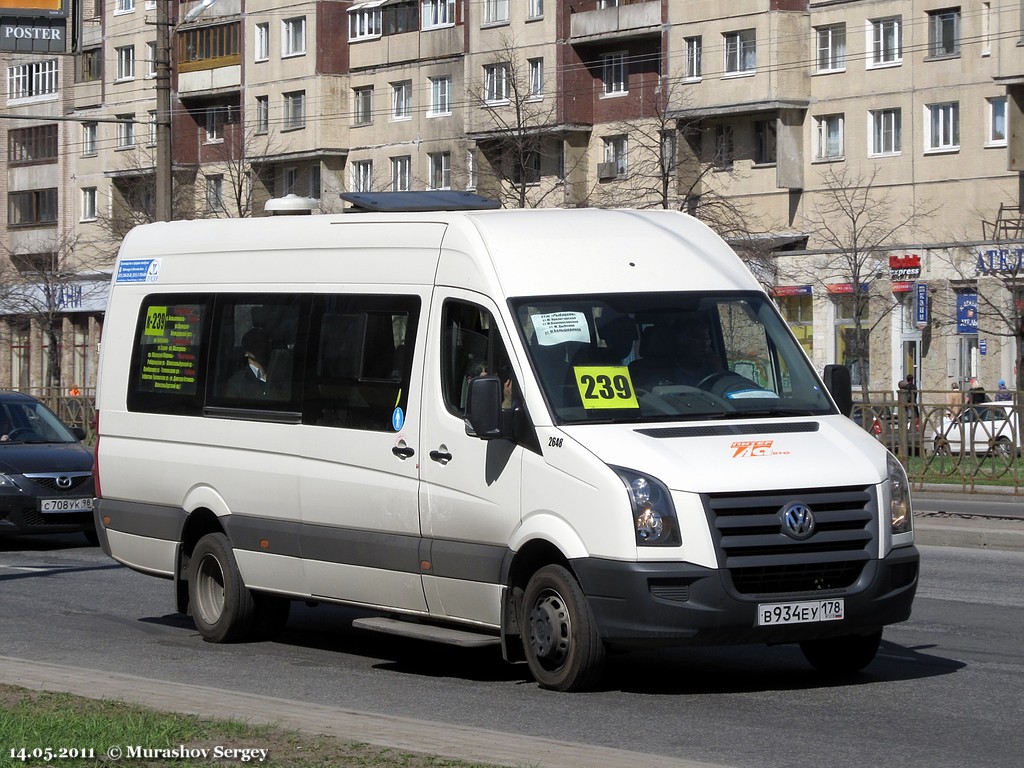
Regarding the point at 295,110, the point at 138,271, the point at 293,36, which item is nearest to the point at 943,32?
the point at 295,110

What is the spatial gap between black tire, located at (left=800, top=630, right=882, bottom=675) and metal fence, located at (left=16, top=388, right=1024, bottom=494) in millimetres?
15980

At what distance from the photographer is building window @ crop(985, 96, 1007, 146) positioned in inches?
1966

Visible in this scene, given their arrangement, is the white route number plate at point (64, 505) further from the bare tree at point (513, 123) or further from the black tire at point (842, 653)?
the bare tree at point (513, 123)

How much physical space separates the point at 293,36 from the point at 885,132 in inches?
A: 1076

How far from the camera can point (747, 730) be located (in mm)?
8367

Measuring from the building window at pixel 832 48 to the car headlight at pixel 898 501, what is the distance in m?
45.9

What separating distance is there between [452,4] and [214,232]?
A: 54670 millimetres

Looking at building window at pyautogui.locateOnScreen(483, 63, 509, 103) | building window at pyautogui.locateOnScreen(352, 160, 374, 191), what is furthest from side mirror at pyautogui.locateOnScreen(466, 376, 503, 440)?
building window at pyautogui.locateOnScreen(352, 160, 374, 191)

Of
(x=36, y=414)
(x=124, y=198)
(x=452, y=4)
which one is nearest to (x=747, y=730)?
(x=36, y=414)

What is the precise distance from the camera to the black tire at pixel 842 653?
9.89 metres

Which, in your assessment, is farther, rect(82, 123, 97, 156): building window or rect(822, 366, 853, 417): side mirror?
rect(82, 123, 97, 156): building window

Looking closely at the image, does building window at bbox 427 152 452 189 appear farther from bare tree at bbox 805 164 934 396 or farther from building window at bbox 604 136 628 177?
bare tree at bbox 805 164 934 396

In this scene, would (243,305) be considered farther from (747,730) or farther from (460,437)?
(747,730)

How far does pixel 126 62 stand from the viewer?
3155 inches
